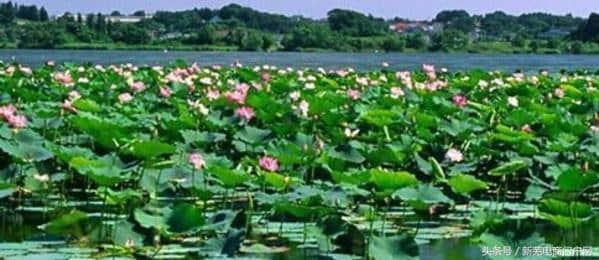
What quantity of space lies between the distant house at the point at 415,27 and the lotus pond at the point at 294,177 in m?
73.8

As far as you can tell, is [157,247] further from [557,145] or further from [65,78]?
[65,78]

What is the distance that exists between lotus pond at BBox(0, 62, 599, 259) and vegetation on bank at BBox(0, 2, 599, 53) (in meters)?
49.5

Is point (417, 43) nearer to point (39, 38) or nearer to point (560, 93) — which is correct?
point (39, 38)

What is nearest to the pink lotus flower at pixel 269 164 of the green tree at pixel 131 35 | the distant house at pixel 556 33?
the green tree at pixel 131 35

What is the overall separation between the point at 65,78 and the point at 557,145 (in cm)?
491

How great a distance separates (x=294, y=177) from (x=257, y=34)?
65.9 m

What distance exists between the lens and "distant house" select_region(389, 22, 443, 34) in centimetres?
8438

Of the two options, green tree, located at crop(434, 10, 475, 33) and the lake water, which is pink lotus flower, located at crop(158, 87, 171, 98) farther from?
green tree, located at crop(434, 10, 475, 33)

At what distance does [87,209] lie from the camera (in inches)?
251

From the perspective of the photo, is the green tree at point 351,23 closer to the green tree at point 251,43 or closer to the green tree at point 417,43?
the green tree at point 417,43

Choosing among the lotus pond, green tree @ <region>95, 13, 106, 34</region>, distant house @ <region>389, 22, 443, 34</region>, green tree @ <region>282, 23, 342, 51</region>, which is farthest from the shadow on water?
distant house @ <region>389, 22, 443, 34</region>

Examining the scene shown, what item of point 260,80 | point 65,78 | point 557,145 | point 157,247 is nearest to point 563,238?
point 557,145

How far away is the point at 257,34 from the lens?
7131cm

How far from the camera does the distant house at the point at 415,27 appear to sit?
84.4m
